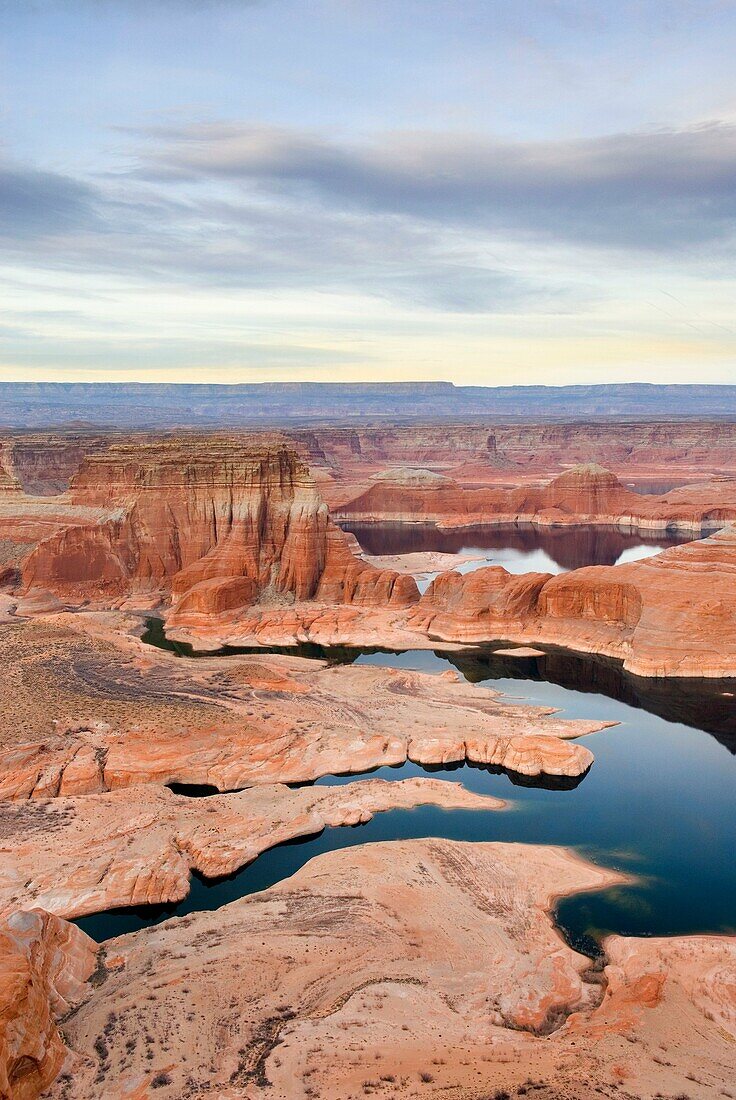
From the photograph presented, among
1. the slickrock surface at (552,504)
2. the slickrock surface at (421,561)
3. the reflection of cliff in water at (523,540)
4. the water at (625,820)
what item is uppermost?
the slickrock surface at (552,504)

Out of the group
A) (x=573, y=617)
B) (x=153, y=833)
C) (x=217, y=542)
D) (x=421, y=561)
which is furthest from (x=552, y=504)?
(x=153, y=833)

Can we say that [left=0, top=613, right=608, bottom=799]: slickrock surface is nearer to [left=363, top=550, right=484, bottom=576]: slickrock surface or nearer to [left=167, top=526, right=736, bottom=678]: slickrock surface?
[left=167, top=526, right=736, bottom=678]: slickrock surface

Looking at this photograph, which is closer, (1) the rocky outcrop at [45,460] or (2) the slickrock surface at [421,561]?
(2) the slickrock surface at [421,561]

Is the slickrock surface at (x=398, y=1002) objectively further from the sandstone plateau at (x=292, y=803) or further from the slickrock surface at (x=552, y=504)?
the slickrock surface at (x=552, y=504)

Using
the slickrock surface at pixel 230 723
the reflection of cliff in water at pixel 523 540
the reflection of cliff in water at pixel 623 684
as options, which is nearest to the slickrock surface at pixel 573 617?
the reflection of cliff in water at pixel 623 684

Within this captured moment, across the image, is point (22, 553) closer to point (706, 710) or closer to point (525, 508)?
point (706, 710)

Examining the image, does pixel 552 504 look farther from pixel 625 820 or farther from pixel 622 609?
pixel 625 820
